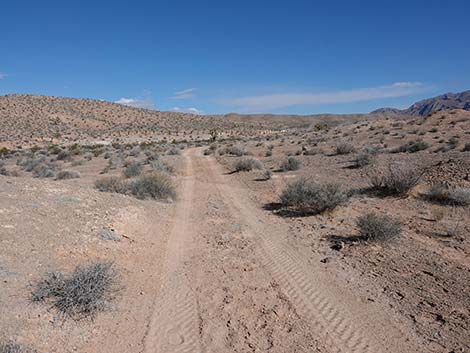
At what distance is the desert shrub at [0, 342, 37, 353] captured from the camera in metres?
4.01

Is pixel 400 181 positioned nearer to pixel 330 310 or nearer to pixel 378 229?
pixel 378 229

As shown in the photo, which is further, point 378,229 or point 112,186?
point 112,186

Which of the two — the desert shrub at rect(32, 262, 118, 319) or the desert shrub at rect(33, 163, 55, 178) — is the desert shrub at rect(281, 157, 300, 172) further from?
the desert shrub at rect(32, 262, 118, 319)

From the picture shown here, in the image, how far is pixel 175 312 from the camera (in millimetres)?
5809

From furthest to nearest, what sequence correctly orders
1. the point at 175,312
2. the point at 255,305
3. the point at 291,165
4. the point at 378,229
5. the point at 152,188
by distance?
the point at 291,165
the point at 152,188
the point at 378,229
the point at 255,305
the point at 175,312

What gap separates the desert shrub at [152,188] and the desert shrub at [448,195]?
9669 millimetres

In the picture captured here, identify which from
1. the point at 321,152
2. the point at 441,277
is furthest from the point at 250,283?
the point at 321,152

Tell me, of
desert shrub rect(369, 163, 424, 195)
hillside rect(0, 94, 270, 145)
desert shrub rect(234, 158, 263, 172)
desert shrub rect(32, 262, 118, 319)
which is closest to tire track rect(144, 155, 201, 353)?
desert shrub rect(32, 262, 118, 319)

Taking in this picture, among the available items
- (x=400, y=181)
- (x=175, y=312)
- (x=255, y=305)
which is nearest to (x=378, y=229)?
(x=255, y=305)

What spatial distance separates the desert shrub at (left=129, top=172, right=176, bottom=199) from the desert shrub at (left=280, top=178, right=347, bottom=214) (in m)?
4.59

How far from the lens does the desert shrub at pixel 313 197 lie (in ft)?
39.9

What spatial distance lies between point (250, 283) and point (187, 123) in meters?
95.3

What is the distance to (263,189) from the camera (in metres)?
17.4

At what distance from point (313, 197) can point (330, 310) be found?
6.93 meters
